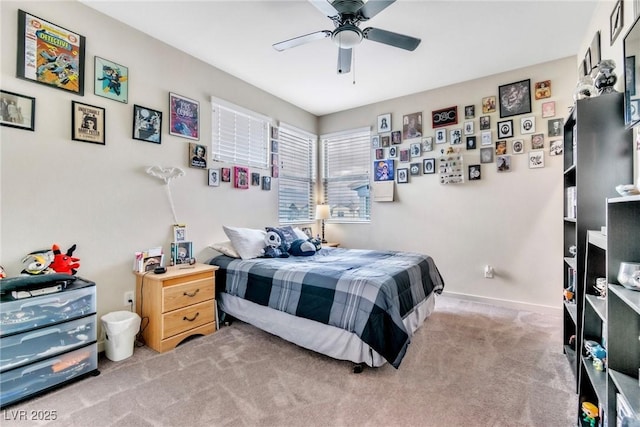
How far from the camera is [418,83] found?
3594 millimetres

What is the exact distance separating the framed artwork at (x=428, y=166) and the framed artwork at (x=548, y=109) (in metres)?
1.21

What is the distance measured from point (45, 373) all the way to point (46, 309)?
1.25 ft

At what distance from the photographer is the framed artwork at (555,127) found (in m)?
3.04

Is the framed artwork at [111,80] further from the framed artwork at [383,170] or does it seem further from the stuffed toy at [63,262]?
the framed artwork at [383,170]

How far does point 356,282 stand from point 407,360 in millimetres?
721

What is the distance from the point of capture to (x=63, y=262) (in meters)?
1.99

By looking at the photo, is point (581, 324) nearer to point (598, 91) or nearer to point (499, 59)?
point (598, 91)

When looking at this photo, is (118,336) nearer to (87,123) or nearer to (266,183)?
(87,123)

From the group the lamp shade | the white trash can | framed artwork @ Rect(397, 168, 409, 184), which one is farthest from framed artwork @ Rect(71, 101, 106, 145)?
framed artwork @ Rect(397, 168, 409, 184)

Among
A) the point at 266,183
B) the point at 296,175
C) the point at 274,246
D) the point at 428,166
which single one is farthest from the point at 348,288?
the point at 296,175

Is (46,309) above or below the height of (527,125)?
below

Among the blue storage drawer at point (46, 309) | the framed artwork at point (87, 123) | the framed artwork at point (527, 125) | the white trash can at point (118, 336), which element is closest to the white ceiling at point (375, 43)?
the framed artwork at point (527, 125)

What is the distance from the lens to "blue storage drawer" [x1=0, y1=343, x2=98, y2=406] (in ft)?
5.28

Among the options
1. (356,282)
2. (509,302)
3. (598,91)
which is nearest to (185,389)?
(356,282)
